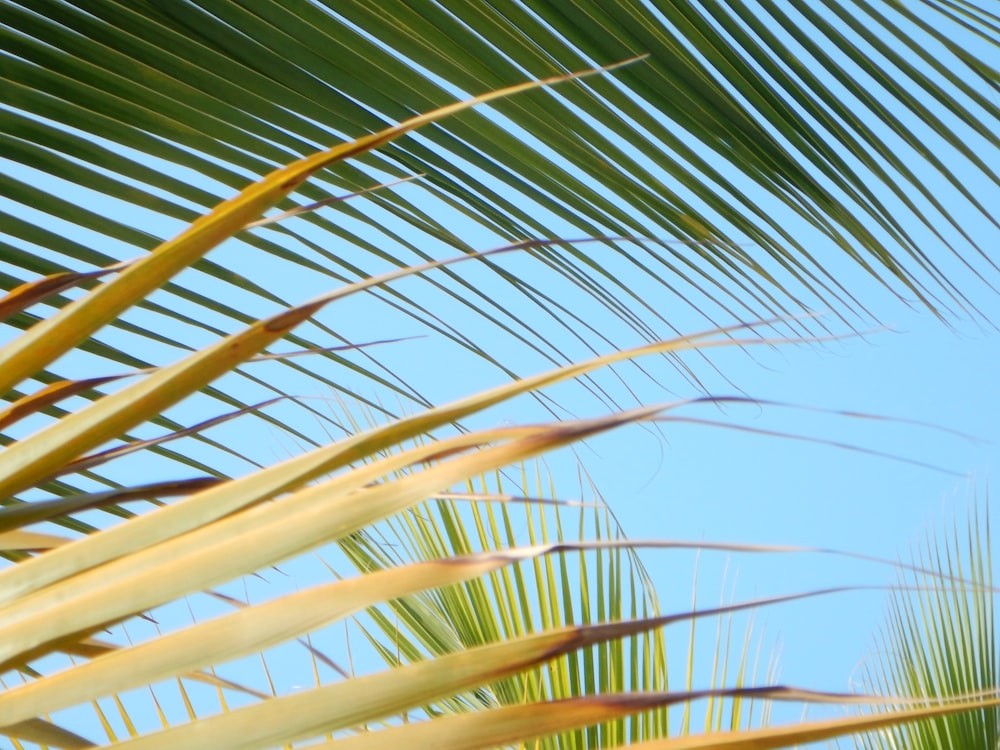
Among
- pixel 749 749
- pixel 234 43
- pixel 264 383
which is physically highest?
pixel 234 43

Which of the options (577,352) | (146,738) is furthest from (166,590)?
(577,352)

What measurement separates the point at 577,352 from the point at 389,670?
573mm

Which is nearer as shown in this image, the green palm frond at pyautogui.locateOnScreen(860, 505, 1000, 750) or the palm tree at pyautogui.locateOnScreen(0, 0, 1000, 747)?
the palm tree at pyautogui.locateOnScreen(0, 0, 1000, 747)

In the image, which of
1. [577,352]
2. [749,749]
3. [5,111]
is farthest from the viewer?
[577,352]

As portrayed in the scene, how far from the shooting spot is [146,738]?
16 centimetres

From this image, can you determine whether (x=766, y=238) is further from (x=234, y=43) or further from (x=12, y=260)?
(x=12, y=260)

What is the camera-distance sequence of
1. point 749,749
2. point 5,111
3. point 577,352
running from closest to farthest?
1. point 749,749
2. point 5,111
3. point 577,352

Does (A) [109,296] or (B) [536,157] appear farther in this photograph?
(B) [536,157]

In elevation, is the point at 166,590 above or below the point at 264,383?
below

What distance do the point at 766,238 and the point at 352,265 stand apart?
208mm

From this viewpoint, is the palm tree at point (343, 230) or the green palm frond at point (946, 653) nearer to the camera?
the palm tree at point (343, 230)

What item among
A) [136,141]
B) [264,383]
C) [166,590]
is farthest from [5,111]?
[166,590]

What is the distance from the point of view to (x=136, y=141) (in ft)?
1.44

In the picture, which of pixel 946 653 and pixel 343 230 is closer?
pixel 343 230
